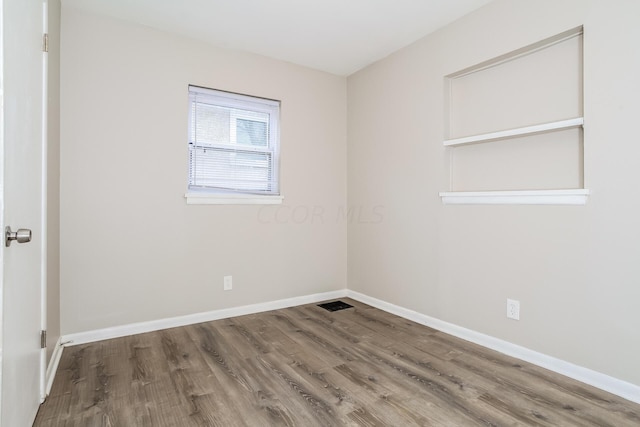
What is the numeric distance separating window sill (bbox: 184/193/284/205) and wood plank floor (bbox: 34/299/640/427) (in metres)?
1.11

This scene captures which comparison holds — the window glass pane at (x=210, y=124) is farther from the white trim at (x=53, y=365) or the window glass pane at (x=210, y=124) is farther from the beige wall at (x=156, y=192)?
the white trim at (x=53, y=365)

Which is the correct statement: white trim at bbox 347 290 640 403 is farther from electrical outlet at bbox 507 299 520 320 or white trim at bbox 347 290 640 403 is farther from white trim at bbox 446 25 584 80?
white trim at bbox 446 25 584 80

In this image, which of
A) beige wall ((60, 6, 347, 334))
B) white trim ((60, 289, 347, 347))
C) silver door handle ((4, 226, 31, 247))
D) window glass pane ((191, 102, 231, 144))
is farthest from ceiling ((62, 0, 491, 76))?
white trim ((60, 289, 347, 347))

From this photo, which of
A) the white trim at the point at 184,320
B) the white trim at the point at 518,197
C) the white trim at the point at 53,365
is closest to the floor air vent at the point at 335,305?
the white trim at the point at 184,320

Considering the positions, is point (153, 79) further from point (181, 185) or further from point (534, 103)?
point (534, 103)

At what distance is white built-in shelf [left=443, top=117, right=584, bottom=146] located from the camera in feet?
6.83

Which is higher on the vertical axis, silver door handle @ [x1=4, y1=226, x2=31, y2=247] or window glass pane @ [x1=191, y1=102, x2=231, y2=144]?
window glass pane @ [x1=191, y1=102, x2=231, y2=144]

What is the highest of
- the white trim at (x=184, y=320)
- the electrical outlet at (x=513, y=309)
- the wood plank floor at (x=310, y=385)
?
the electrical outlet at (x=513, y=309)

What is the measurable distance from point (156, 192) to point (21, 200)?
153 cm

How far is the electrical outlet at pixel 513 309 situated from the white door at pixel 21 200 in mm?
2685

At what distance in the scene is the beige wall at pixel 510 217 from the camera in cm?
189

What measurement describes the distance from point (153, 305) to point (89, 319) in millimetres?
444

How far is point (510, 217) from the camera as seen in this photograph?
2.41 meters

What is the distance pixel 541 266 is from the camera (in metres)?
2.25
